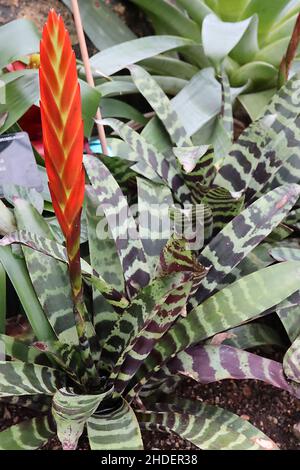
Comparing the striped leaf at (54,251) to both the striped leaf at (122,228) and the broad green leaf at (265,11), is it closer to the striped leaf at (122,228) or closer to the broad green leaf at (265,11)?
the striped leaf at (122,228)

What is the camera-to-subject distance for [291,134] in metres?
0.99

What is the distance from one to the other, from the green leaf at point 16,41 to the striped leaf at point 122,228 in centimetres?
32

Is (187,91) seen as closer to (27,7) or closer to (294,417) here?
(27,7)

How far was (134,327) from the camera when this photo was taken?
2.56 feet

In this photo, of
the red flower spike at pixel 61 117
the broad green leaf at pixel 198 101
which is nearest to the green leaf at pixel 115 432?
the red flower spike at pixel 61 117

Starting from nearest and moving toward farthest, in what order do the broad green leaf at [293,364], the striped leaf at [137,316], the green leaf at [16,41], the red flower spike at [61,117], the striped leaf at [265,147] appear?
the red flower spike at [61,117] → the striped leaf at [137,316] → the broad green leaf at [293,364] → the striped leaf at [265,147] → the green leaf at [16,41]

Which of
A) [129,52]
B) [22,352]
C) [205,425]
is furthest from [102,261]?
[129,52]

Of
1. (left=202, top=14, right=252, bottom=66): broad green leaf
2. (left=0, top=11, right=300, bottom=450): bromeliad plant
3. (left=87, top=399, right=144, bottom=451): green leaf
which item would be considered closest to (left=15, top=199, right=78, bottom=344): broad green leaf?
(left=0, top=11, right=300, bottom=450): bromeliad plant

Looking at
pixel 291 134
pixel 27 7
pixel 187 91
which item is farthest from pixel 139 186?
pixel 27 7

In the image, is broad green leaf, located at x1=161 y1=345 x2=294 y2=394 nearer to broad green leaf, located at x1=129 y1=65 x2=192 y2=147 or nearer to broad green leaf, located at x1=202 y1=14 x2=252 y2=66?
broad green leaf, located at x1=129 y1=65 x2=192 y2=147

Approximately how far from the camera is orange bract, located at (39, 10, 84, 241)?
45cm

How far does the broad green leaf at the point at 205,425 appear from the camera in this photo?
77 cm

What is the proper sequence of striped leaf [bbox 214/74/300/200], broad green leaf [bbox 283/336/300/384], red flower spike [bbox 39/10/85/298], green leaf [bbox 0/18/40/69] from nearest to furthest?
red flower spike [bbox 39/10/85/298] → broad green leaf [bbox 283/336/300/384] → striped leaf [bbox 214/74/300/200] → green leaf [bbox 0/18/40/69]

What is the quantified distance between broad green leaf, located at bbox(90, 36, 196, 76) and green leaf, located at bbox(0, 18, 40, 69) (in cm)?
16
